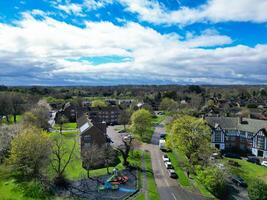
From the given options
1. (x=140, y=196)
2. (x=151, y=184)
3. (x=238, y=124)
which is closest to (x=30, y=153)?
(x=140, y=196)

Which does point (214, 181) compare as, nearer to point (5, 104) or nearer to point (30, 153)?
point (30, 153)

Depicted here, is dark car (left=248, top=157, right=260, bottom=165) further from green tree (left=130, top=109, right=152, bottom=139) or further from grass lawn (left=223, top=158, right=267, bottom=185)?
green tree (left=130, top=109, right=152, bottom=139)

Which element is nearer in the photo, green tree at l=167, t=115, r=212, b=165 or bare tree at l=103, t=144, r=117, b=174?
bare tree at l=103, t=144, r=117, b=174

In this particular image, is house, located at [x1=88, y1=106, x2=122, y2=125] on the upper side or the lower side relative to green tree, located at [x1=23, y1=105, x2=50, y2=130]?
lower

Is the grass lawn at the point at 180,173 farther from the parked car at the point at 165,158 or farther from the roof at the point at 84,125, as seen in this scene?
the roof at the point at 84,125

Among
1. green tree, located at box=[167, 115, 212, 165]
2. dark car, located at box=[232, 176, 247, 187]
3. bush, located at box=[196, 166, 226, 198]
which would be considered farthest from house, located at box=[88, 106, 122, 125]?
bush, located at box=[196, 166, 226, 198]

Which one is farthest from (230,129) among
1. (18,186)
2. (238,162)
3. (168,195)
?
(18,186)
